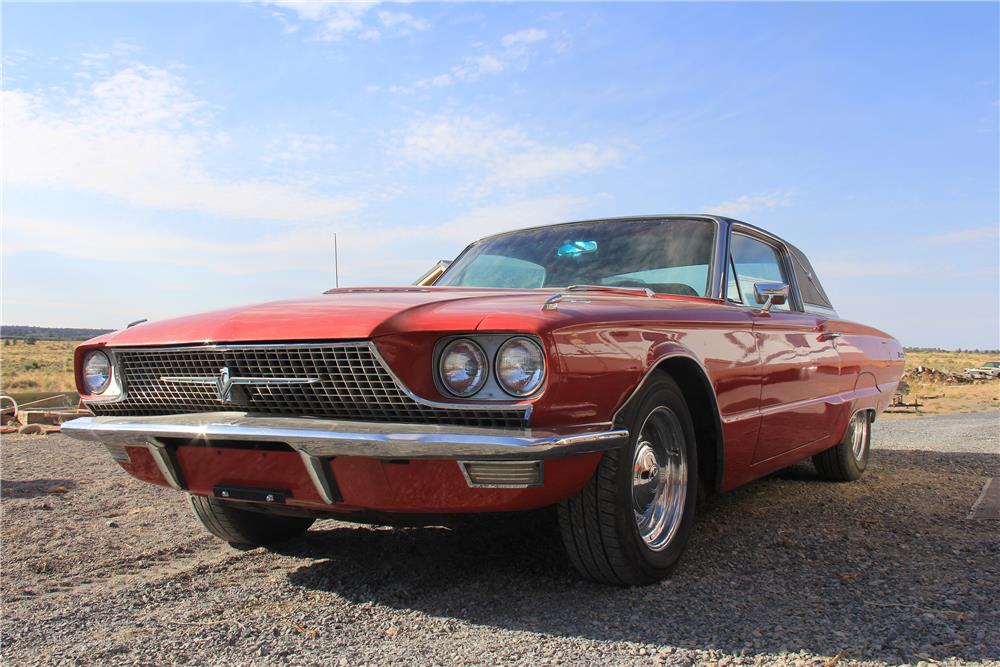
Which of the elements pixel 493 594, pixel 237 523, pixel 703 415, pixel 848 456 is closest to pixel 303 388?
pixel 493 594

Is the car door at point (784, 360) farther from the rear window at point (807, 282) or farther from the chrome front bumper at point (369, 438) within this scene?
the chrome front bumper at point (369, 438)

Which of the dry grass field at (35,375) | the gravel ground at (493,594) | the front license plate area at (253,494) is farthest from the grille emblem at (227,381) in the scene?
the dry grass field at (35,375)

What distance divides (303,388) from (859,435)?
4432 mm

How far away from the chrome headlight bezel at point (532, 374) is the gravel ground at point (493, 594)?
732mm

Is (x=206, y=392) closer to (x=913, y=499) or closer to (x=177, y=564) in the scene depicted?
(x=177, y=564)

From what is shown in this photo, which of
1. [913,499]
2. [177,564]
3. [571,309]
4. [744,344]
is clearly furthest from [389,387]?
[913,499]

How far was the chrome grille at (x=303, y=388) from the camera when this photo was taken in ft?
8.06

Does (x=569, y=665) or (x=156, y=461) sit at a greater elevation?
(x=156, y=461)

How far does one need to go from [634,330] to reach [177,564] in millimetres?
2134

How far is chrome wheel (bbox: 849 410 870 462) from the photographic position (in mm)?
5547

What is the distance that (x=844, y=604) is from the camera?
8.89 ft

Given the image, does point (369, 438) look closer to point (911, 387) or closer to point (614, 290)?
point (614, 290)

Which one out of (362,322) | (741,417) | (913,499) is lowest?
(913,499)

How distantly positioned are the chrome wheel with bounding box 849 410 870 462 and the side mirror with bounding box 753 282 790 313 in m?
1.95
